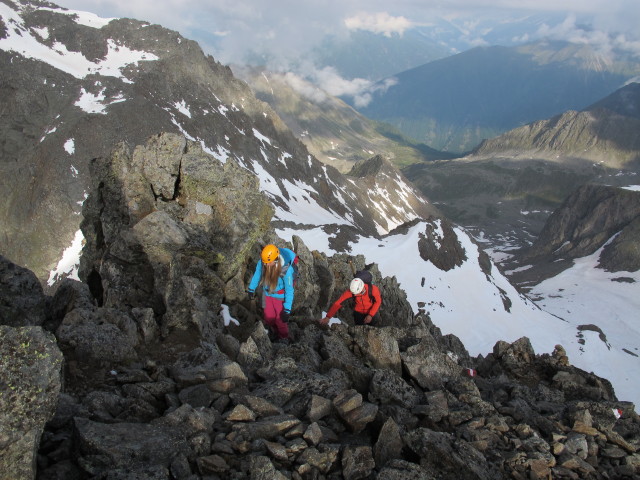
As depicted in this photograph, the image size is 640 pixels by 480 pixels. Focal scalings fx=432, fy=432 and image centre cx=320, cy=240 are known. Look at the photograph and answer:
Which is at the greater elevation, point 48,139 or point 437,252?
point 48,139

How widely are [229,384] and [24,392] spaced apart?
4.07m

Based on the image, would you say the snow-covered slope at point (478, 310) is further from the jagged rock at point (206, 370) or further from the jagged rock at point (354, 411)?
the jagged rock at point (354, 411)

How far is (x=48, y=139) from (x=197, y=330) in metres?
69.9

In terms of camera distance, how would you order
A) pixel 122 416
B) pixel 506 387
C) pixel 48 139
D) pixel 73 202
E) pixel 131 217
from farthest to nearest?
pixel 48 139 → pixel 73 202 → pixel 131 217 → pixel 506 387 → pixel 122 416

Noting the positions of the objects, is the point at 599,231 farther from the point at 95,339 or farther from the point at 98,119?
the point at 95,339

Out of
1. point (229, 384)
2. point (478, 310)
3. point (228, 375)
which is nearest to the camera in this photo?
point (229, 384)

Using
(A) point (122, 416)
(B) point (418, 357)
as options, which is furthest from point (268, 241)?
(A) point (122, 416)

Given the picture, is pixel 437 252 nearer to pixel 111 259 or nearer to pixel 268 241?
pixel 268 241

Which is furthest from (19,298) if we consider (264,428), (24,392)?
(264,428)

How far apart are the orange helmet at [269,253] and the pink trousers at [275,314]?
1.48 m

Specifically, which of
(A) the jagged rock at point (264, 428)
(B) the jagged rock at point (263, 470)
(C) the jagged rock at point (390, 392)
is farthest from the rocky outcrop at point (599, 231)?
(B) the jagged rock at point (263, 470)

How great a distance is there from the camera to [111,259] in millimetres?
15219

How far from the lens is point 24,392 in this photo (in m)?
5.84

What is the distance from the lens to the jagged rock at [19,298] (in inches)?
427
